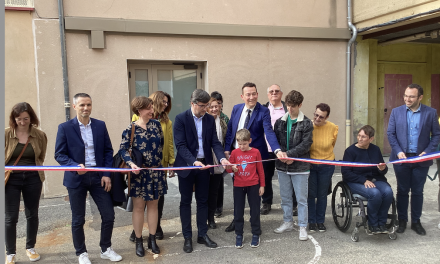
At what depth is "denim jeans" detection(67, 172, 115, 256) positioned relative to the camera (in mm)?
3586

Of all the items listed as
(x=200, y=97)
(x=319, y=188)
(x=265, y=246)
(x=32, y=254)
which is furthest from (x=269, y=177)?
(x=32, y=254)

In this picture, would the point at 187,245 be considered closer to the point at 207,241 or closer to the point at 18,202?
the point at 207,241

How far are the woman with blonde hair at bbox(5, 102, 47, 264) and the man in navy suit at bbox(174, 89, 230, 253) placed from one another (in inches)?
60.8

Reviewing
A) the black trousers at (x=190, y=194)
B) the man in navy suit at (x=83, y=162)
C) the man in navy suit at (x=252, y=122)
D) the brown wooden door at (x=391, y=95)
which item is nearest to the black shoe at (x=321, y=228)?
the man in navy suit at (x=252, y=122)

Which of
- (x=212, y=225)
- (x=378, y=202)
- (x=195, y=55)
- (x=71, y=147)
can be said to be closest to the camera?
(x=71, y=147)

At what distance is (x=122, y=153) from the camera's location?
367cm

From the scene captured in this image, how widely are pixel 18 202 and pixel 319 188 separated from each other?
3.63 m

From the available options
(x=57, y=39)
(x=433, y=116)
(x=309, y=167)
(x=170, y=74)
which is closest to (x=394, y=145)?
(x=433, y=116)

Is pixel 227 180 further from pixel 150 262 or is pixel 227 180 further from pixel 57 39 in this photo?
pixel 57 39

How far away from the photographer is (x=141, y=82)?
739 centimetres

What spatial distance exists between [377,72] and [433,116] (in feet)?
20.1

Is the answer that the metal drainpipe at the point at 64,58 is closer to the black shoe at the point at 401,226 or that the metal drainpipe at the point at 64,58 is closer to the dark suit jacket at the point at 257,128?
the dark suit jacket at the point at 257,128

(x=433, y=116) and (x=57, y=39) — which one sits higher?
(x=57, y=39)

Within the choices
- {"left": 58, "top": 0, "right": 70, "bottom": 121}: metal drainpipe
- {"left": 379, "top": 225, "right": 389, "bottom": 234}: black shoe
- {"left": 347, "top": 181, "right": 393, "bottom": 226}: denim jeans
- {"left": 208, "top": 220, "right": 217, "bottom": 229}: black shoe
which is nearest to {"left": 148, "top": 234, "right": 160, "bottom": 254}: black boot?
{"left": 208, "top": 220, "right": 217, "bottom": 229}: black shoe
